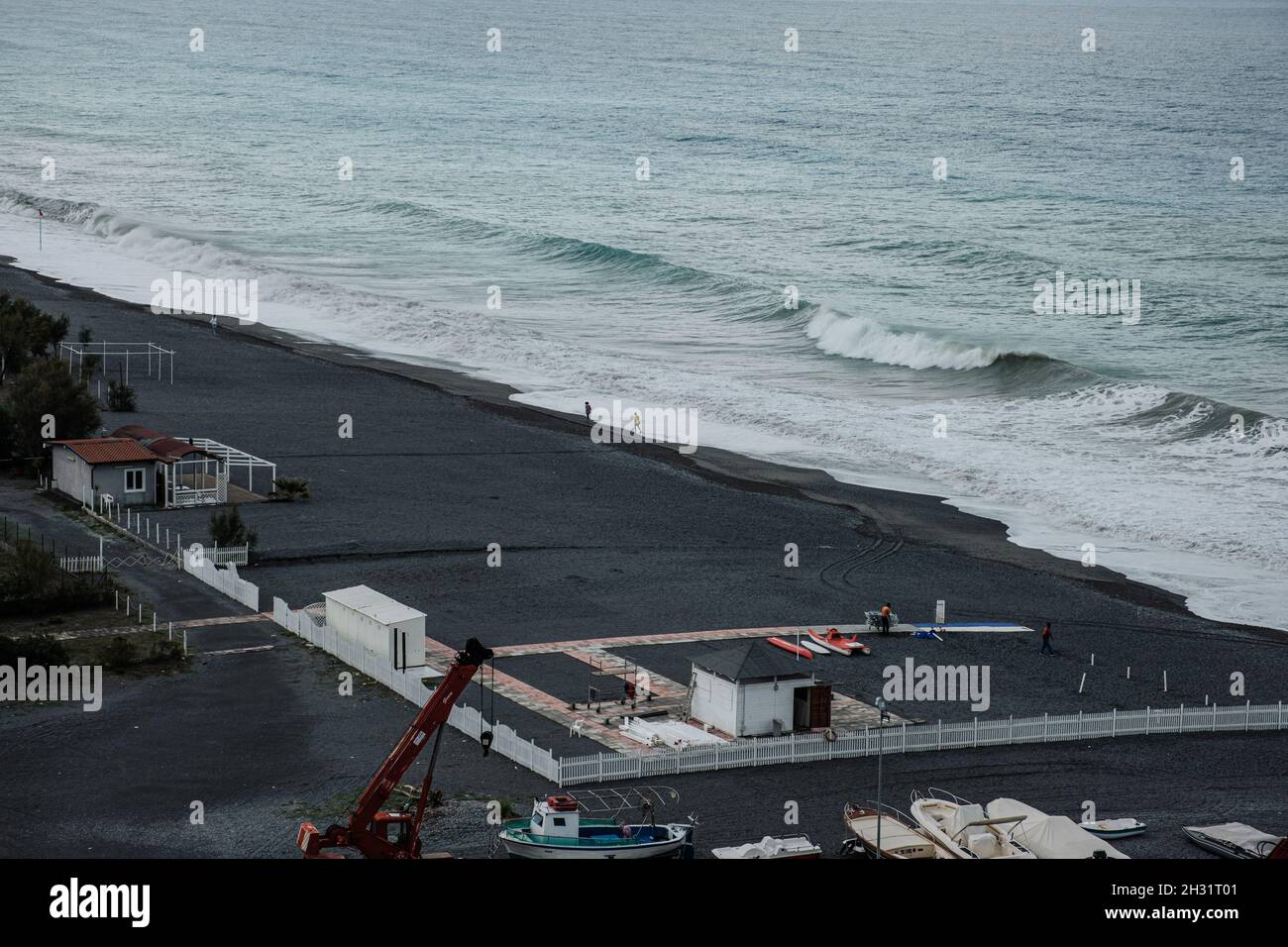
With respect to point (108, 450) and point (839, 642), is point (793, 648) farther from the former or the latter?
point (108, 450)

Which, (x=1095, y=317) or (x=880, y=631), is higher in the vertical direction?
(x=1095, y=317)

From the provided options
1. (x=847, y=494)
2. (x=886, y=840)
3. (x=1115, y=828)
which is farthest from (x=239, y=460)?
(x=1115, y=828)

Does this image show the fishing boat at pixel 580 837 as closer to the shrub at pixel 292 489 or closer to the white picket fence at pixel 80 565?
the white picket fence at pixel 80 565

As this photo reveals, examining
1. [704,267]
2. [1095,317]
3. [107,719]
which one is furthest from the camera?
[704,267]

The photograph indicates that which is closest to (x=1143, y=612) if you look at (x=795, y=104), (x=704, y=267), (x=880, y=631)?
(x=880, y=631)

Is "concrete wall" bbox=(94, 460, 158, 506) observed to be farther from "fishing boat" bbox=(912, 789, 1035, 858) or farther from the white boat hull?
"fishing boat" bbox=(912, 789, 1035, 858)
